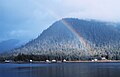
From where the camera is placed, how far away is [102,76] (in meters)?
91.0

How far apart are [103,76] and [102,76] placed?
50 centimetres

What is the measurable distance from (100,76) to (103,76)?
0.89 meters

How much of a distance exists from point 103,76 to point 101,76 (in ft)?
2.01

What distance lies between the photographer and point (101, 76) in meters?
90.8

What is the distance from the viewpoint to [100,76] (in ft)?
297

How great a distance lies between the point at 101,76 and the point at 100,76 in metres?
0.42

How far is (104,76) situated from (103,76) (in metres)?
0.30

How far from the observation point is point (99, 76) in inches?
3563

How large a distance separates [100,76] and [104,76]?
119 centimetres

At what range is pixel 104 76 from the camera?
297 feet

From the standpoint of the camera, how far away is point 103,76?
297 ft
